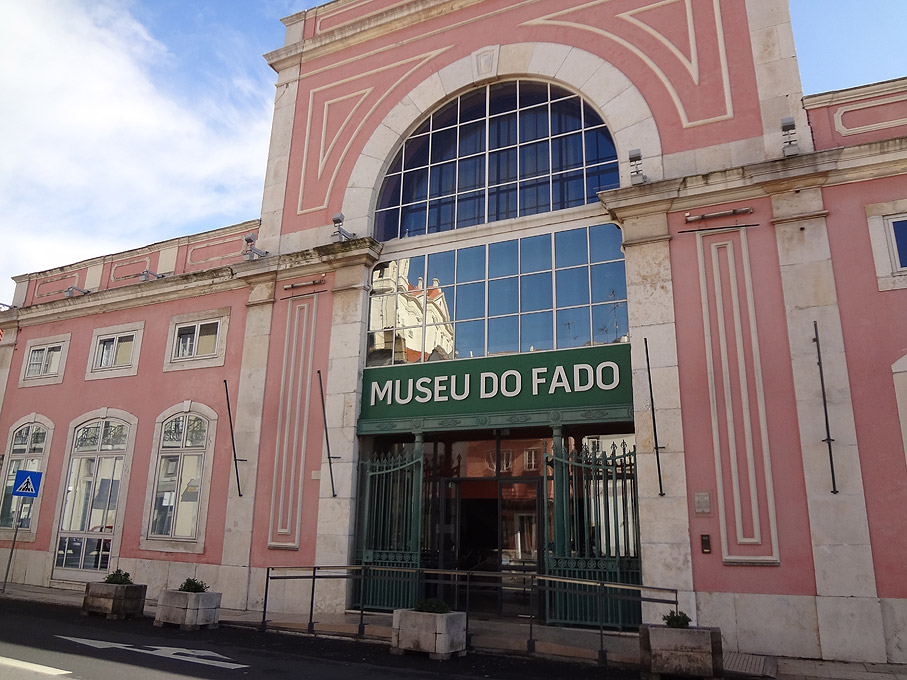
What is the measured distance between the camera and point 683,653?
8438 millimetres

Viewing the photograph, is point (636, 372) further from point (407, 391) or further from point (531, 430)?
point (407, 391)

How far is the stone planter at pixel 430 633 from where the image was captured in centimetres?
964

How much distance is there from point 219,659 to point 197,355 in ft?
29.6

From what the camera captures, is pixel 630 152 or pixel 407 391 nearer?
pixel 630 152

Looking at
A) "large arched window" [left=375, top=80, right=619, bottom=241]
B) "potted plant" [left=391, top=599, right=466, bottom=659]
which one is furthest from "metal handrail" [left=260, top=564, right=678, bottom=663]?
"large arched window" [left=375, top=80, right=619, bottom=241]

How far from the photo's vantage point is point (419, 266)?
14742 mm

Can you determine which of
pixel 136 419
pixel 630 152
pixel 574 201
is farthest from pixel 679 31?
pixel 136 419

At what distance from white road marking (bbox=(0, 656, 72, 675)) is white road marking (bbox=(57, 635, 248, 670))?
1318mm

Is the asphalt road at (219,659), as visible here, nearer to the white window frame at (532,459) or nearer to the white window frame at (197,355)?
the white window frame at (532,459)

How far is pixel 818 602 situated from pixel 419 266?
9361 mm

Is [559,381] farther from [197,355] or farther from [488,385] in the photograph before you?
[197,355]

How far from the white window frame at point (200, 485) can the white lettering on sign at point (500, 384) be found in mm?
4321

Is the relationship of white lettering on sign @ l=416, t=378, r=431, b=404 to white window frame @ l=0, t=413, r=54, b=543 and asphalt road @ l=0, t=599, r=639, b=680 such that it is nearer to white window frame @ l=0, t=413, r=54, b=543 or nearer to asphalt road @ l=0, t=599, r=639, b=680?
asphalt road @ l=0, t=599, r=639, b=680

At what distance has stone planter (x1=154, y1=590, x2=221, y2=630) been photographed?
38.3 ft
